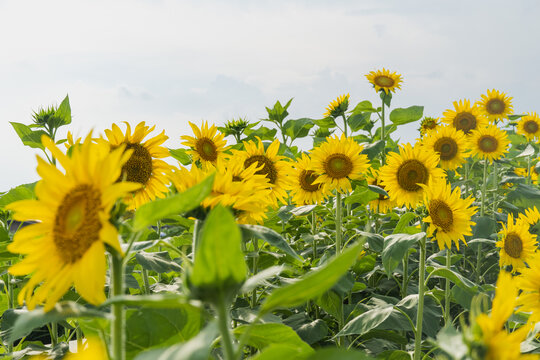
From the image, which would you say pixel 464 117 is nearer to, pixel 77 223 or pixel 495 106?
pixel 495 106

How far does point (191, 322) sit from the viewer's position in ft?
2.23

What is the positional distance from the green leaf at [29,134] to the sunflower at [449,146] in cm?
238

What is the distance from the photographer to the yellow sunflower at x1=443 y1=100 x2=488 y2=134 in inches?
159

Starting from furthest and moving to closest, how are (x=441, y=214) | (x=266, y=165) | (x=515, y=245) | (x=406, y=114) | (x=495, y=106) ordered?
(x=495, y=106), (x=406, y=114), (x=515, y=245), (x=266, y=165), (x=441, y=214)

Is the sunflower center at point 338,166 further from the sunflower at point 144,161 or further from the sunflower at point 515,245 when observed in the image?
the sunflower at point 144,161

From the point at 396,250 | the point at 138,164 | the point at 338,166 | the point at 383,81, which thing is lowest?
the point at 396,250

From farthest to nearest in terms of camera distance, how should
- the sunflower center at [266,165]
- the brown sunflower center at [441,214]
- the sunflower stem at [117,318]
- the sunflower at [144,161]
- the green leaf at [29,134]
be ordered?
1. the sunflower center at [266,165]
2. the green leaf at [29,134]
3. the brown sunflower center at [441,214]
4. the sunflower at [144,161]
5. the sunflower stem at [117,318]

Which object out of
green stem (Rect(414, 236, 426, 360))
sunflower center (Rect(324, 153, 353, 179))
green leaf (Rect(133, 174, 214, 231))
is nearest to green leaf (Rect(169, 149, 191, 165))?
sunflower center (Rect(324, 153, 353, 179))

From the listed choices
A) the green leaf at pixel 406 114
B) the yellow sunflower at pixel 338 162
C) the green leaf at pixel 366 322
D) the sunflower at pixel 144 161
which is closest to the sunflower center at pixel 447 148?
the green leaf at pixel 406 114

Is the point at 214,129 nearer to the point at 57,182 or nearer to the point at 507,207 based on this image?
the point at 57,182

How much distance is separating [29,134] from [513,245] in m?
2.49

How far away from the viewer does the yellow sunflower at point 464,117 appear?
4.03m

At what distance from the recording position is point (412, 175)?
2582 mm

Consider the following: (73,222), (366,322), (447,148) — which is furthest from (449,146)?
(73,222)
